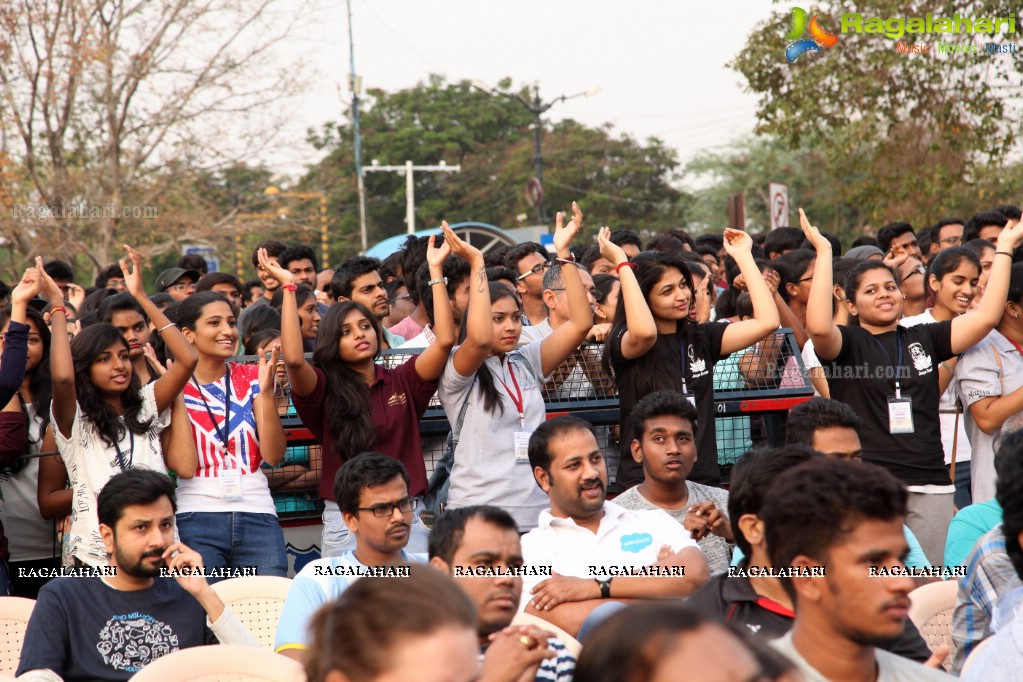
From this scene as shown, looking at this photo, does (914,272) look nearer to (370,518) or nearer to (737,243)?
(737,243)

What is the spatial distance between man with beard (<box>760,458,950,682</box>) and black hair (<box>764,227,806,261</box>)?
6.79 metres

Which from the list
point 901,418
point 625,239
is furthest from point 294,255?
point 901,418

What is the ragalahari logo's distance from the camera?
14891 mm

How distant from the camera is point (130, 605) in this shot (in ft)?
14.1

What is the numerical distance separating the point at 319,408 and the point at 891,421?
2749 mm

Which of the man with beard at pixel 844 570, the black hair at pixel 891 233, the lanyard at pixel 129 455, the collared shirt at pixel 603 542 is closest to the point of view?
the man with beard at pixel 844 570

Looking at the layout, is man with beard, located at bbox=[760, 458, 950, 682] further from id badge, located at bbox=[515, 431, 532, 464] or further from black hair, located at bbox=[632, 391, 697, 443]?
id badge, located at bbox=[515, 431, 532, 464]

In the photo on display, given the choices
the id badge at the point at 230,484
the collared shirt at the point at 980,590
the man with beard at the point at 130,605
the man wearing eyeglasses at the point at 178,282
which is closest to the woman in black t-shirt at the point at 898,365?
the collared shirt at the point at 980,590

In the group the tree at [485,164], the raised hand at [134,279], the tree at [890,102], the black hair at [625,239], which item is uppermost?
the tree at [485,164]

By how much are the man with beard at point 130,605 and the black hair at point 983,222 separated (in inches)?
265

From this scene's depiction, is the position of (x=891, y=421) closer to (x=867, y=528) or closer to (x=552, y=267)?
(x=552, y=267)

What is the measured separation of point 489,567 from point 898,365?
2913mm

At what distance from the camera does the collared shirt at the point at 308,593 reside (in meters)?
4.04

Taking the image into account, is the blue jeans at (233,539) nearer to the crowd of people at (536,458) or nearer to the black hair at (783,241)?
the crowd of people at (536,458)
